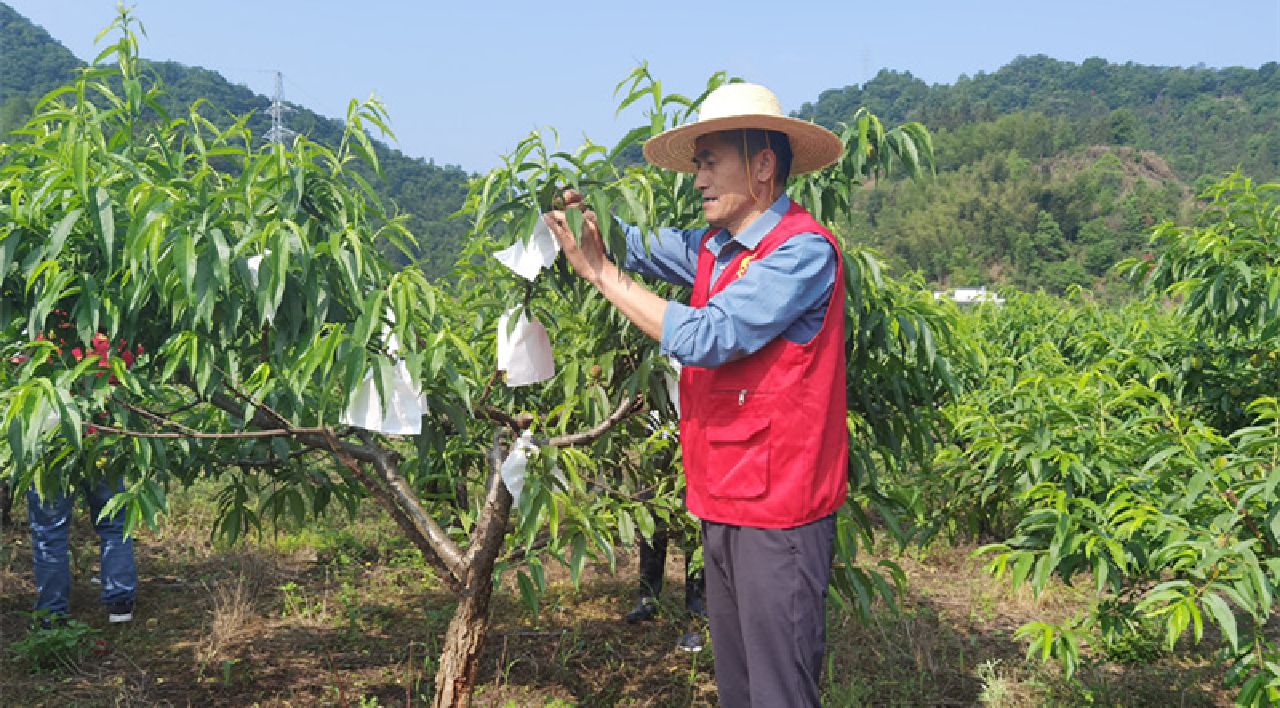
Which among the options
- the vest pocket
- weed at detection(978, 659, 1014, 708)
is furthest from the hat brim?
weed at detection(978, 659, 1014, 708)

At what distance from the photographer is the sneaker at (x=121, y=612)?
159 inches

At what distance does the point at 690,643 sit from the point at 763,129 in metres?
2.50

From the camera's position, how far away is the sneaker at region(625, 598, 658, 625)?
13.5 ft

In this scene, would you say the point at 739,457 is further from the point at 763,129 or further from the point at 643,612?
the point at 643,612

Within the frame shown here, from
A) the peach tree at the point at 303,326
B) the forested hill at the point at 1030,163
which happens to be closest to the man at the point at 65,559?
the peach tree at the point at 303,326

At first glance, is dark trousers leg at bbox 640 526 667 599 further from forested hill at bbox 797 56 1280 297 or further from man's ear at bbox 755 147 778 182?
forested hill at bbox 797 56 1280 297

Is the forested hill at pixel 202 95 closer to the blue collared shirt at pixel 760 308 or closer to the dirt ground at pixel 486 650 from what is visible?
the dirt ground at pixel 486 650

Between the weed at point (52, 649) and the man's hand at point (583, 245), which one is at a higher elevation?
the man's hand at point (583, 245)

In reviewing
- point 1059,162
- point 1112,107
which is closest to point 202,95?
point 1059,162

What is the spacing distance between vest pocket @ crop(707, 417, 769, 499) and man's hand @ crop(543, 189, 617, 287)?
38 cm

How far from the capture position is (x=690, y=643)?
3686 millimetres

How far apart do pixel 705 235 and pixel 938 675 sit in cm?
239

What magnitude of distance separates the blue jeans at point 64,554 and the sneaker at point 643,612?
2243mm

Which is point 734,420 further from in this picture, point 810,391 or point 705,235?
point 705,235
